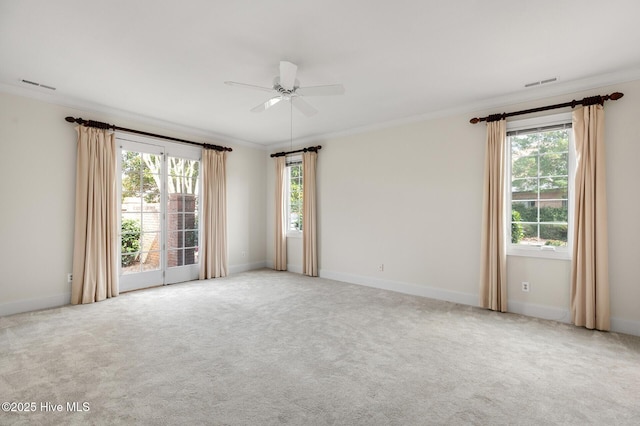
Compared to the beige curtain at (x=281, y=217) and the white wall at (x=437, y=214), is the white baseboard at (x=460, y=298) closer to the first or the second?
the white wall at (x=437, y=214)

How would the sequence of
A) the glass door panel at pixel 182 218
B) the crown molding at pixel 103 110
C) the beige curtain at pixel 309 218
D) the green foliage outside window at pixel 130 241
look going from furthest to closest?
1. the beige curtain at pixel 309 218
2. the glass door panel at pixel 182 218
3. the green foliage outside window at pixel 130 241
4. the crown molding at pixel 103 110

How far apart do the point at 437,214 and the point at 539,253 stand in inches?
54.8

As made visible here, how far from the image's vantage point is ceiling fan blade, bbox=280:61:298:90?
2.92 metres

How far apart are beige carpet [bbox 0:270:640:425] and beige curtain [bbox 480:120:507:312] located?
0.29m

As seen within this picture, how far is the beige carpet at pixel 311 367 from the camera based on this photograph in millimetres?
2041

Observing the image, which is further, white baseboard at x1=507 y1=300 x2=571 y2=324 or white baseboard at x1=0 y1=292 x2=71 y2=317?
white baseboard at x1=0 y1=292 x2=71 y2=317

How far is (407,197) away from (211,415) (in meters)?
4.11

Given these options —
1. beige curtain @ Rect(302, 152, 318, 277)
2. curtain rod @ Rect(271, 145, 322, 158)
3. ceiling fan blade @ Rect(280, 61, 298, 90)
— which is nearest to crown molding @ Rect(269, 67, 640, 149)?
curtain rod @ Rect(271, 145, 322, 158)

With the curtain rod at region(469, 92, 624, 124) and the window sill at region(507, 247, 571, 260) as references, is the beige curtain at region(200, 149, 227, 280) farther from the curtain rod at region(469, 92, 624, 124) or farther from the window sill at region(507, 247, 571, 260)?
the window sill at region(507, 247, 571, 260)

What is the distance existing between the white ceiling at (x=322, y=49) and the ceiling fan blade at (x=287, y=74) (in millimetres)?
166

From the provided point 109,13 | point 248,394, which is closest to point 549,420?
point 248,394

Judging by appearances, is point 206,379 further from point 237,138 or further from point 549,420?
point 237,138

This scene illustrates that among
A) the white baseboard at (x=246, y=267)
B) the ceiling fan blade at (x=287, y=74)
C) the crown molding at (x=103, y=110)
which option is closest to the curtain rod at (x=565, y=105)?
the ceiling fan blade at (x=287, y=74)

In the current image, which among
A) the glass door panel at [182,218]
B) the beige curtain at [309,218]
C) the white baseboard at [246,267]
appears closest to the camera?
the glass door panel at [182,218]
